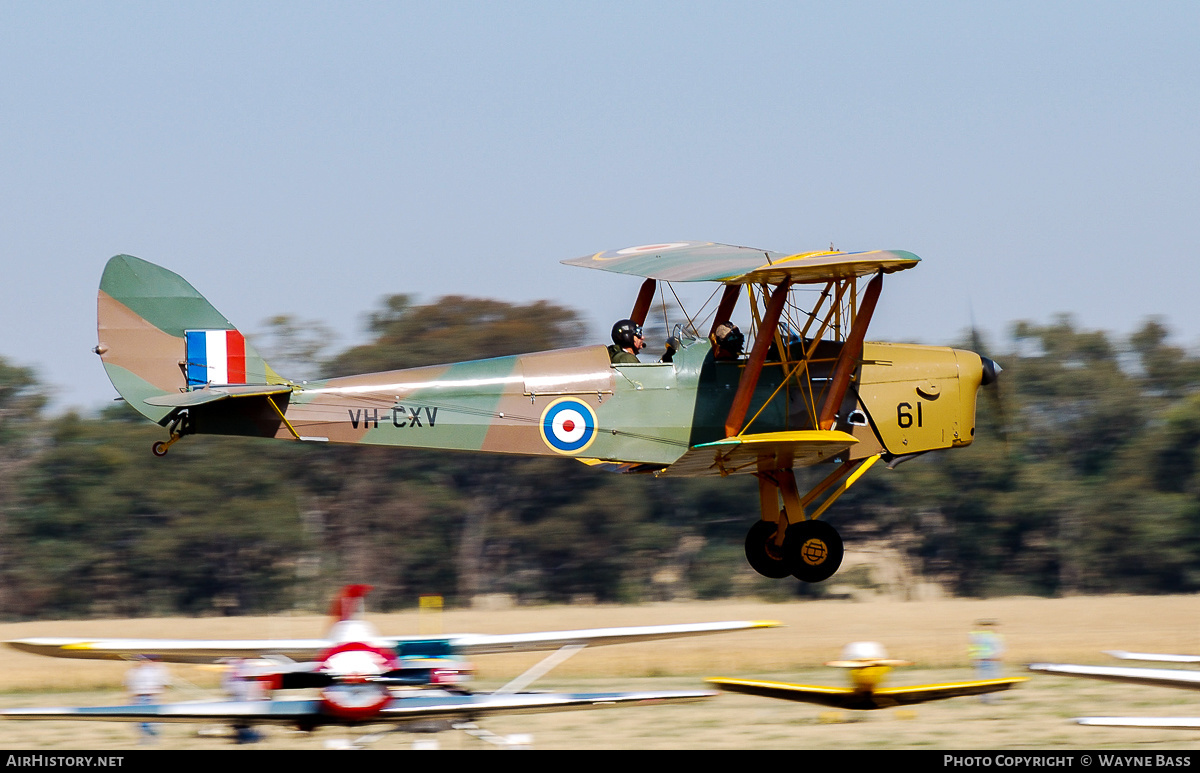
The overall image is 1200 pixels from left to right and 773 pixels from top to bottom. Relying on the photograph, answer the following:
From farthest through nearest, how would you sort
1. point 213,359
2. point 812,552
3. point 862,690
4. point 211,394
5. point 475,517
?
point 475,517, point 862,690, point 812,552, point 213,359, point 211,394

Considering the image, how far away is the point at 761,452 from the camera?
1348cm

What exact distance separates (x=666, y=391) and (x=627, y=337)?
2.17ft

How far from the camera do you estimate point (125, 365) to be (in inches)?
533

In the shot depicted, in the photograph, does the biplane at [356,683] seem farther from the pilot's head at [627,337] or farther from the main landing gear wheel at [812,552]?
the pilot's head at [627,337]

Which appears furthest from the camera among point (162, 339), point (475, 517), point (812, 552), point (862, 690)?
point (475, 517)

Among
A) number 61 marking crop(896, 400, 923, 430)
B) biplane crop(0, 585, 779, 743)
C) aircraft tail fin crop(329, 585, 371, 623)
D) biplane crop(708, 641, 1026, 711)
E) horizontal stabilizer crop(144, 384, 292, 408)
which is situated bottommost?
biplane crop(708, 641, 1026, 711)

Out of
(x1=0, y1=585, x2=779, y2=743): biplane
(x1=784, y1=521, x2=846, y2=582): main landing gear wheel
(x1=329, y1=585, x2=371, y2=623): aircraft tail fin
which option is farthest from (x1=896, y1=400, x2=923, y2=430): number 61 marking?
(x1=329, y1=585, x2=371, y2=623): aircraft tail fin

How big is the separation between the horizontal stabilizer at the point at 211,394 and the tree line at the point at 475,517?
26072mm

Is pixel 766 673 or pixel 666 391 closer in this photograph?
pixel 666 391

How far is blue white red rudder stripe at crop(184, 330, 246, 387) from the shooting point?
13.8 m

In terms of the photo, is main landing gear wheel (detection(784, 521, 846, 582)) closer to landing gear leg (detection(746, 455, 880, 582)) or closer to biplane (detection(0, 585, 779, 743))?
landing gear leg (detection(746, 455, 880, 582))

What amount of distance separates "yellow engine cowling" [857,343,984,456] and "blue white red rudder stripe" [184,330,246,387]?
6136 mm

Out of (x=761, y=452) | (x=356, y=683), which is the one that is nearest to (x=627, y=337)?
(x=761, y=452)

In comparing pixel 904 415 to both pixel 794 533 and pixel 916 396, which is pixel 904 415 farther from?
pixel 794 533
